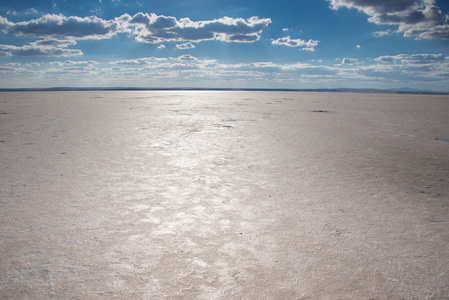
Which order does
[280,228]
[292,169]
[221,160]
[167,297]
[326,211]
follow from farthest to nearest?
[221,160] < [292,169] < [326,211] < [280,228] < [167,297]

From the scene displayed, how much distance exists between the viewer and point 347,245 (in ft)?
5.18

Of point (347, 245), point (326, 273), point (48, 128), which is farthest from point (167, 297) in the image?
point (48, 128)

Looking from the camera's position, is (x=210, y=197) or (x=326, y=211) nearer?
(x=326, y=211)

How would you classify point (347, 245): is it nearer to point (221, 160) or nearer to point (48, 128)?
point (221, 160)

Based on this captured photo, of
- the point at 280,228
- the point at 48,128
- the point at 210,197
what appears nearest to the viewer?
the point at 280,228

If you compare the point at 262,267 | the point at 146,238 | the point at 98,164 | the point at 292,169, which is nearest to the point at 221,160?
the point at 292,169

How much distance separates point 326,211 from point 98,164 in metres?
2.48

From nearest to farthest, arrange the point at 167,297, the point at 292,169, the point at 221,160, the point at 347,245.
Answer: the point at 167,297 → the point at 347,245 → the point at 292,169 → the point at 221,160

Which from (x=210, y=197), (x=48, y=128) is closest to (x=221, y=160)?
(x=210, y=197)

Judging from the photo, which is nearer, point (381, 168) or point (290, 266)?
point (290, 266)

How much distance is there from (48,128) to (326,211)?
19.2 ft

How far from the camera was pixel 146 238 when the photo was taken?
1632 mm

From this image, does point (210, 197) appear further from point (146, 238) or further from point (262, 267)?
point (262, 267)

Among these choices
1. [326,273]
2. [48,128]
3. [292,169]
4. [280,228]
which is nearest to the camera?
[326,273]
